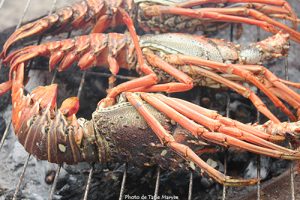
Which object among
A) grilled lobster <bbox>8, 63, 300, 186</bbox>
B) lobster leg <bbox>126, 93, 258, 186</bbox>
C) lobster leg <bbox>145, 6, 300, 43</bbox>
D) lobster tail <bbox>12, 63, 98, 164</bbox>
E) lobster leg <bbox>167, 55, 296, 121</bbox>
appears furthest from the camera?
lobster leg <bbox>145, 6, 300, 43</bbox>

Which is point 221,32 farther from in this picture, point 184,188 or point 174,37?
point 184,188

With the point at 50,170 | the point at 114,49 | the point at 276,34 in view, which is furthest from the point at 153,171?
the point at 276,34

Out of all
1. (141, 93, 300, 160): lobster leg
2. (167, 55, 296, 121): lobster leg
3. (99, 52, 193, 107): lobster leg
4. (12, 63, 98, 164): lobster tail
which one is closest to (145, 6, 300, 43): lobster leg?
(167, 55, 296, 121): lobster leg

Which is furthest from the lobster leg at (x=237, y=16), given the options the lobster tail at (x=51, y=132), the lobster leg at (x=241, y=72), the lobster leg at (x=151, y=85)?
the lobster tail at (x=51, y=132)

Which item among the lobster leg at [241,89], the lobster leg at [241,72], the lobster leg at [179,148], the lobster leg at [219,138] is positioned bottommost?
the lobster leg at [179,148]

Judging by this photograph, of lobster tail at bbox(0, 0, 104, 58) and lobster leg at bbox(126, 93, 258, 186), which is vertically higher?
lobster tail at bbox(0, 0, 104, 58)

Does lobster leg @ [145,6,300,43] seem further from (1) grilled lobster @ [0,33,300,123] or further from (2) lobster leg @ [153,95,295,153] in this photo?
(2) lobster leg @ [153,95,295,153]

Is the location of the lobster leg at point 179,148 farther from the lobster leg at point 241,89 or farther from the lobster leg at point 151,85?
the lobster leg at point 241,89
